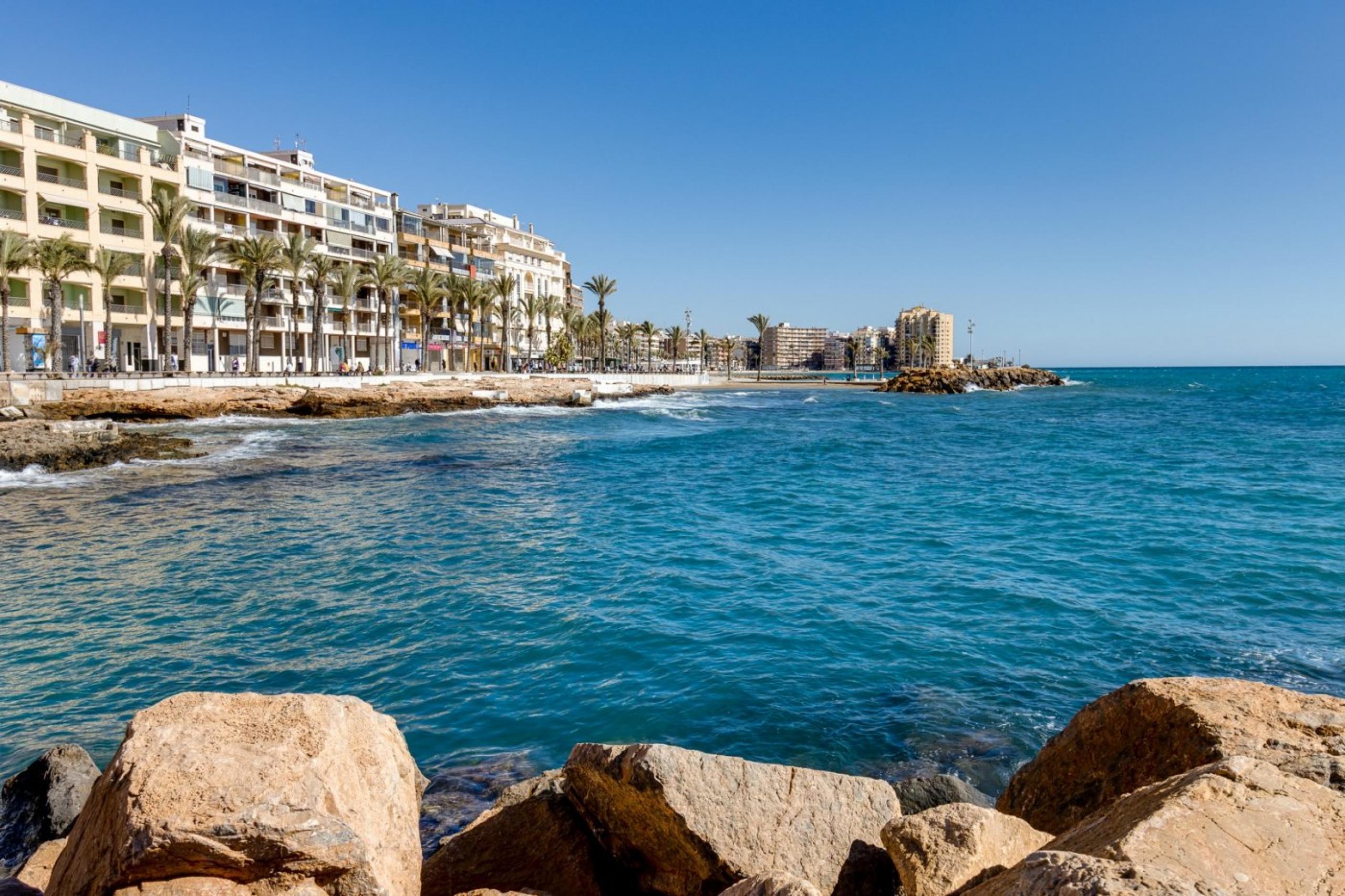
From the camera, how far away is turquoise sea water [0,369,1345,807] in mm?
9438

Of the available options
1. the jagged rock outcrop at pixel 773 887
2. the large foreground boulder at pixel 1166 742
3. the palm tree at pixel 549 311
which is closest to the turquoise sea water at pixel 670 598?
the large foreground boulder at pixel 1166 742

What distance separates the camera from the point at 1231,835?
3.06m

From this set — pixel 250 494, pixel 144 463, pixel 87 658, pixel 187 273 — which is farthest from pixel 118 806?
pixel 187 273

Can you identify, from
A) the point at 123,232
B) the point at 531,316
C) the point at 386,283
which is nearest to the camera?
the point at 123,232

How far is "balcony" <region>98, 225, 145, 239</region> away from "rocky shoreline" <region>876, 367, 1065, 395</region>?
83339 millimetres

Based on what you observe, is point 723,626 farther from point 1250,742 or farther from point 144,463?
point 144,463

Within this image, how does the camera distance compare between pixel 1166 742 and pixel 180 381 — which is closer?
pixel 1166 742

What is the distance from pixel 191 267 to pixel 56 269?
9.28m

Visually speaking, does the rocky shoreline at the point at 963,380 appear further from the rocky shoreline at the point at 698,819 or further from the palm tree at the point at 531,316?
the rocky shoreline at the point at 698,819

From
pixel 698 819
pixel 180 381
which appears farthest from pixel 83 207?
pixel 698 819

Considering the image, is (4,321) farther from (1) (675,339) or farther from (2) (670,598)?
(1) (675,339)

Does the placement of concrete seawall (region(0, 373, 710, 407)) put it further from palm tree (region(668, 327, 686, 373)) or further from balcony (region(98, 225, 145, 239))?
palm tree (region(668, 327, 686, 373))

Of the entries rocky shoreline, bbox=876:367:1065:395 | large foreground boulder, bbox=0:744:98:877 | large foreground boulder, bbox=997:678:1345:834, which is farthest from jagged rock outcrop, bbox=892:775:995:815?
rocky shoreline, bbox=876:367:1065:395

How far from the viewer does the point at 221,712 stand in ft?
14.1
